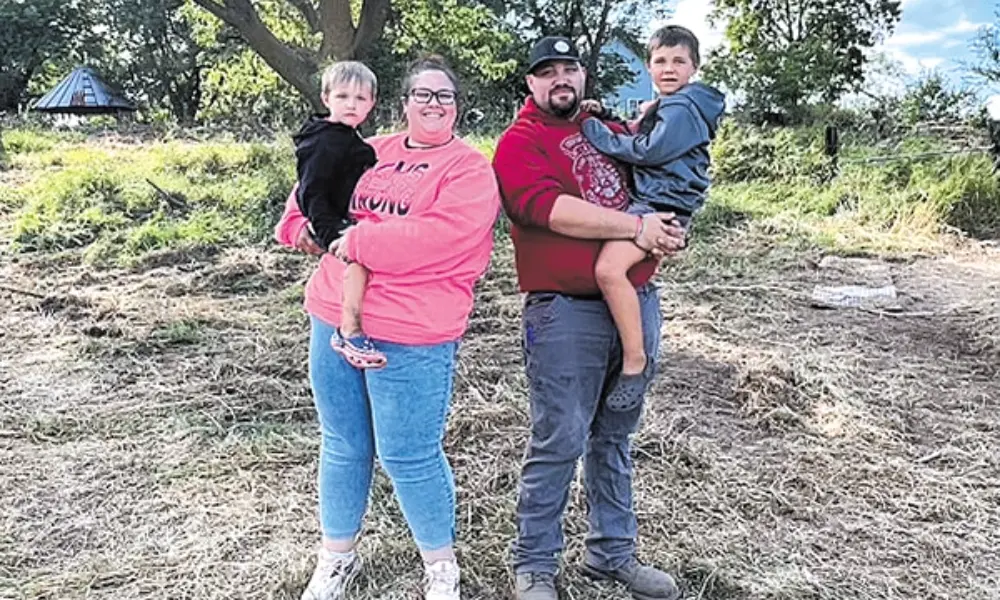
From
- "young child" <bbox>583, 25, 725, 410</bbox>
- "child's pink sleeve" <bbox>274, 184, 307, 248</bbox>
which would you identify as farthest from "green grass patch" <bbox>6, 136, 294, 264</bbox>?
"young child" <bbox>583, 25, 725, 410</bbox>

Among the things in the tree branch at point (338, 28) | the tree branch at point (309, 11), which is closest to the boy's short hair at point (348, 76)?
the tree branch at point (338, 28)

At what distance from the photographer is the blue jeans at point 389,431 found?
6.30 feet

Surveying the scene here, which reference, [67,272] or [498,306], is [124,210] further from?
[498,306]

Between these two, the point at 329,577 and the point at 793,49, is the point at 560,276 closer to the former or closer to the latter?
the point at 329,577

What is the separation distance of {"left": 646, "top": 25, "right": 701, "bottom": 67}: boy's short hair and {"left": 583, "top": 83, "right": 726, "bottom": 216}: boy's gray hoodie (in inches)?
3.0

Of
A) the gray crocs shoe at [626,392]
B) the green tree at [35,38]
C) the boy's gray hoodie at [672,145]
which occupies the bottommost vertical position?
the gray crocs shoe at [626,392]

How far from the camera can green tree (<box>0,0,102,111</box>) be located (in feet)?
74.3

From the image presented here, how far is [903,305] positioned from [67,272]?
5.32 meters

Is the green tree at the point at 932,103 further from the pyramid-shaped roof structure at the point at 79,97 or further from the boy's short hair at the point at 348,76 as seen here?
the pyramid-shaped roof structure at the point at 79,97

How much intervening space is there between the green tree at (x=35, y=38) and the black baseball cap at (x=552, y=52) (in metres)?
24.3

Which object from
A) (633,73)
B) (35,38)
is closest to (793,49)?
(633,73)

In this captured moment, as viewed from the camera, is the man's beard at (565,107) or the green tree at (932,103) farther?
the green tree at (932,103)

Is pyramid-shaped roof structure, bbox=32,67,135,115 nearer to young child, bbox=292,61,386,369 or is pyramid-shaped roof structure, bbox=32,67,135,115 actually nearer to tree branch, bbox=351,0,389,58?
tree branch, bbox=351,0,389,58

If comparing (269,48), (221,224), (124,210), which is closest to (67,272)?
(221,224)
